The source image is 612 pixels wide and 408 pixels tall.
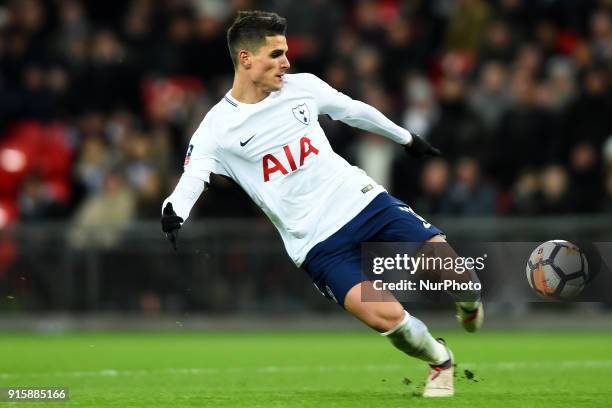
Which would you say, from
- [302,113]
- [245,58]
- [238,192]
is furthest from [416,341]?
[238,192]

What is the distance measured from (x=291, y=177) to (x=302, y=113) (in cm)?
49

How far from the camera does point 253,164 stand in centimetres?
948

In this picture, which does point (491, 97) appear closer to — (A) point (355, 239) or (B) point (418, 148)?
(B) point (418, 148)

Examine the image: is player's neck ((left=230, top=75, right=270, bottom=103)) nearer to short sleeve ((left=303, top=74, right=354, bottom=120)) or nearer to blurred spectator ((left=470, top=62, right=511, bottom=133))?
short sleeve ((left=303, top=74, right=354, bottom=120))

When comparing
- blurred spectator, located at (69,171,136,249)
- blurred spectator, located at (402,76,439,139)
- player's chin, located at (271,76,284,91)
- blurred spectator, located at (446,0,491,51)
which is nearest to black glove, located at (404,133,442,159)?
player's chin, located at (271,76,284,91)

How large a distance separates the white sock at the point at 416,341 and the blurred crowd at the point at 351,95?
29.3ft

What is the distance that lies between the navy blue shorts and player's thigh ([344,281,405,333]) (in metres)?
0.07

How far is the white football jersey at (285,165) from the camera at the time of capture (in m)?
9.42

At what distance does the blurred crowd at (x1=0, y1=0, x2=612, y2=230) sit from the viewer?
18375mm

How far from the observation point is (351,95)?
1917cm

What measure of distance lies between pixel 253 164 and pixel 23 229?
995 cm

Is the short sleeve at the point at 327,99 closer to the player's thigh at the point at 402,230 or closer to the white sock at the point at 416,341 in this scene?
the player's thigh at the point at 402,230

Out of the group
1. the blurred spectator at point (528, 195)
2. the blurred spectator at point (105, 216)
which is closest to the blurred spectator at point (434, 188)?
the blurred spectator at point (528, 195)

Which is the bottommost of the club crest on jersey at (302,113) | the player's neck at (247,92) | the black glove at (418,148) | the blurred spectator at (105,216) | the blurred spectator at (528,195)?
the blurred spectator at (105,216)
